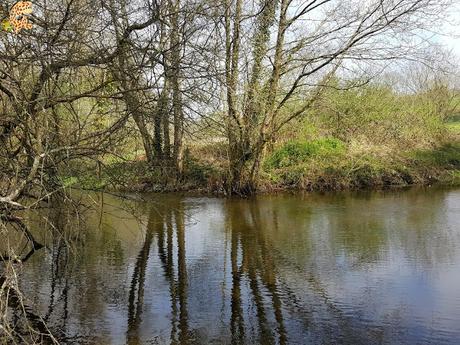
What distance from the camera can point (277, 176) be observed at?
16.9m

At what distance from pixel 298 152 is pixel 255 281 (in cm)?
1103

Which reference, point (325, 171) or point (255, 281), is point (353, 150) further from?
point (255, 281)

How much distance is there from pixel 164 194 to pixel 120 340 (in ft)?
35.0

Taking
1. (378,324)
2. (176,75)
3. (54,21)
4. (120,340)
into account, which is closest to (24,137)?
(54,21)

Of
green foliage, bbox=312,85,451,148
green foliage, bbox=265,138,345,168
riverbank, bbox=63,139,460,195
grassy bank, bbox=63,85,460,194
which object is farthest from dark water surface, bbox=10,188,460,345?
green foliage, bbox=312,85,451,148

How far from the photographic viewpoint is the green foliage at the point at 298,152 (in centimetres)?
1759

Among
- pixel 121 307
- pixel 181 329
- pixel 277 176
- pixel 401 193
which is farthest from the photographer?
pixel 277 176

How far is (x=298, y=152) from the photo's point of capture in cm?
1783

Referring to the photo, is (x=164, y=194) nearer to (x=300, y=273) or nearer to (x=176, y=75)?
(x=300, y=273)

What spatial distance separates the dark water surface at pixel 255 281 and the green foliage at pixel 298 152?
5.92 m

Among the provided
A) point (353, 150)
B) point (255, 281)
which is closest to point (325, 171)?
point (353, 150)

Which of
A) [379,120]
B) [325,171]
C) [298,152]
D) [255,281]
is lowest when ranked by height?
[255,281]

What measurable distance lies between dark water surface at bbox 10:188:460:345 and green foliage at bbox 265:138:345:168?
592cm

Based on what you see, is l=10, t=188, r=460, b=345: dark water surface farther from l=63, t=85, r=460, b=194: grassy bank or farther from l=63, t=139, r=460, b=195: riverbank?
l=63, t=85, r=460, b=194: grassy bank
